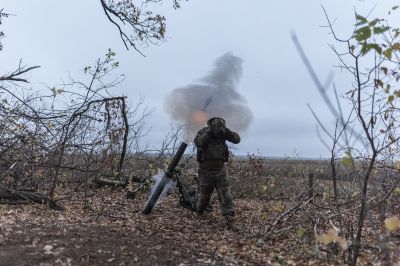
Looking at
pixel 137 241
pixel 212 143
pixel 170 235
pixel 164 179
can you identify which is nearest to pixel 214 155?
pixel 212 143

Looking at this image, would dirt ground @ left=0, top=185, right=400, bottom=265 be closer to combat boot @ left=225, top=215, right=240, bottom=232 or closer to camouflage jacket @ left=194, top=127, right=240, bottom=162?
combat boot @ left=225, top=215, right=240, bottom=232

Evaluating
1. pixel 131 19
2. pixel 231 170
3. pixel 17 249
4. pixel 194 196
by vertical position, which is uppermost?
pixel 131 19

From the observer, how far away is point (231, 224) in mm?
8438

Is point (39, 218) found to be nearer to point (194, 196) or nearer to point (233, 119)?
point (194, 196)

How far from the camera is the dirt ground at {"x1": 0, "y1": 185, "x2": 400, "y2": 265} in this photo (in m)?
5.88

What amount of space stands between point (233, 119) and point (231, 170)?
15.0 feet

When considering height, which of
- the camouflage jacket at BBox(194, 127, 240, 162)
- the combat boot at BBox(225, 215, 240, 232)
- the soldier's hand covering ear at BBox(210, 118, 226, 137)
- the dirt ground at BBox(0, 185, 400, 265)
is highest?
the soldier's hand covering ear at BBox(210, 118, 226, 137)

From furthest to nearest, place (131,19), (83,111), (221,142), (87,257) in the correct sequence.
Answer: (131,19) < (83,111) < (221,142) < (87,257)

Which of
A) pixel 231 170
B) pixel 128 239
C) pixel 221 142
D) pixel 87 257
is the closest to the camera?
pixel 87 257

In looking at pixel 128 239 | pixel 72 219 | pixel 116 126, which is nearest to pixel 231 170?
pixel 116 126

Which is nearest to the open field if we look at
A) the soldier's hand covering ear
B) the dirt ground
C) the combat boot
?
the dirt ground

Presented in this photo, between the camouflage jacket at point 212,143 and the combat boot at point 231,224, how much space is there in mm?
1151

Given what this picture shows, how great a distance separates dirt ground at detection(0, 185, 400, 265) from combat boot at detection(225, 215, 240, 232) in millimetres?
101

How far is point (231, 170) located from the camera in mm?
14672
